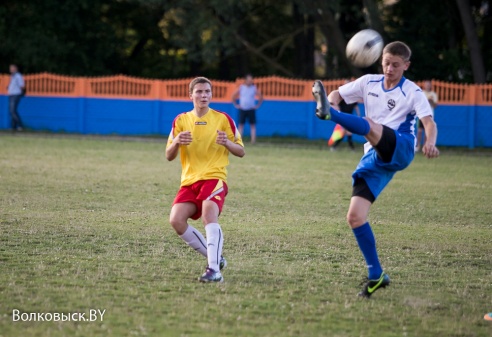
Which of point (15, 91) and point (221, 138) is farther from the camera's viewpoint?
point (15, 91)

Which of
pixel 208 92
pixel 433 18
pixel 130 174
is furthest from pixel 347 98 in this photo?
pixel 433 18

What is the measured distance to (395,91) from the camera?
23.1 ft

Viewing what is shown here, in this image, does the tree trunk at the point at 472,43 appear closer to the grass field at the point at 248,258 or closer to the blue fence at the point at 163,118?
the blue fence at the point at 163,118

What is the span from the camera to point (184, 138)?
707cm

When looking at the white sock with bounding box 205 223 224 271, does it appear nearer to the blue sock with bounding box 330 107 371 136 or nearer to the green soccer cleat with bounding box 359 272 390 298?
the green soccer cleat with bounding box 359 272 390 298

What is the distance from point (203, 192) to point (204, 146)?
45 cm

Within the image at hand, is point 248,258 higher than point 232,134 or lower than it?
lower

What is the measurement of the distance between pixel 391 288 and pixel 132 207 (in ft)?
17.7

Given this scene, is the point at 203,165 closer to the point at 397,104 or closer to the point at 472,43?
the point at 397,104

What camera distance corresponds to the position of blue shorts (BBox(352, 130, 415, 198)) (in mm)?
6773

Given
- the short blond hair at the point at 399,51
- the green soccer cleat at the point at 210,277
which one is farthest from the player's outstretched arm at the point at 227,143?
the short blond hair at the point at 399,51

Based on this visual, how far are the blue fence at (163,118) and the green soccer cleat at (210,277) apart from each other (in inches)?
788

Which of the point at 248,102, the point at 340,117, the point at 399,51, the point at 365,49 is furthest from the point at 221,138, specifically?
the point at 248,102

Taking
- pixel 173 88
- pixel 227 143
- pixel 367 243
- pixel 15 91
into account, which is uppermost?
pixel 173 88
